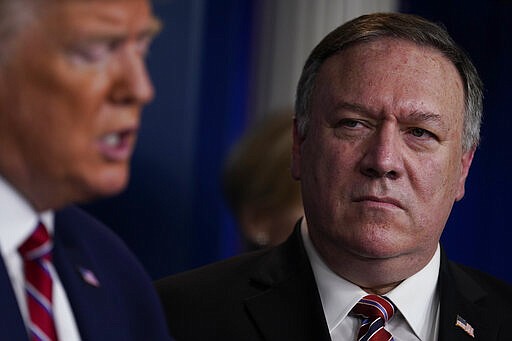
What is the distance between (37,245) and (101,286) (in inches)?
6.1

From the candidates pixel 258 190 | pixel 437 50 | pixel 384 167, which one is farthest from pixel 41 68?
pixel 258 190

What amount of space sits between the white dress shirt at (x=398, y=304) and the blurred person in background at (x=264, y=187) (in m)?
0.81

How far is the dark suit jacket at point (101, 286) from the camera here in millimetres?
1224

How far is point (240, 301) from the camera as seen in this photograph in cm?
204

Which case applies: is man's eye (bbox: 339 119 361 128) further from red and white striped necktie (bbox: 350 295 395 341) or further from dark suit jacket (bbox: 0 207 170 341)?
dark suit jacket (bbox: 0 207 170 341)

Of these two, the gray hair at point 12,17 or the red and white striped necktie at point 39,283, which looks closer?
the gray hair at point 12,17

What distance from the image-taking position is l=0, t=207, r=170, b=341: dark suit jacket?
1.22 metres

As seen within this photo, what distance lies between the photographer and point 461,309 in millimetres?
2068

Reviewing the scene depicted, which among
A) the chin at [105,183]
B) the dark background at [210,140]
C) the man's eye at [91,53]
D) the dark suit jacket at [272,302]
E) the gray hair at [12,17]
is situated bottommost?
the dark background at [210,140]

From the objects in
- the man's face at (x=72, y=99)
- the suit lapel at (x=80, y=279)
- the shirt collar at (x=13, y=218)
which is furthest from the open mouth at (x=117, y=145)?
the suit lapel at (x=80, y=279)

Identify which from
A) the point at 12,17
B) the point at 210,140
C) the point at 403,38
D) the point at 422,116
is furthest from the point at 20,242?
the point at 210,140

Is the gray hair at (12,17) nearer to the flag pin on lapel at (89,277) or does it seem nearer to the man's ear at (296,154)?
the flag pin on lapel at (89,277)

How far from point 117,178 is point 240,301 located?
1000 millimetres

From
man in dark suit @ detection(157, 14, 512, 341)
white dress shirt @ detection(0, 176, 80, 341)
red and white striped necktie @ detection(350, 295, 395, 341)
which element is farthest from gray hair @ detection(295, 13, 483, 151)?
white dress shirt @ detection(0, 176, 80, 341)
